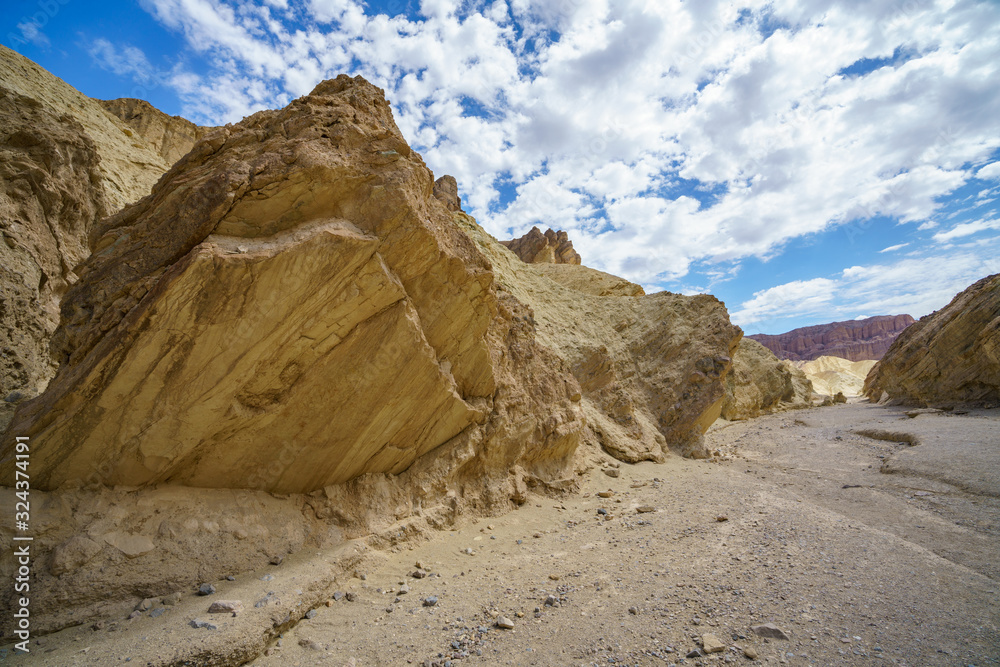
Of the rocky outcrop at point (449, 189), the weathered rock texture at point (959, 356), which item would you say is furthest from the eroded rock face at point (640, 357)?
the rocky outcrop at point (449, 189)

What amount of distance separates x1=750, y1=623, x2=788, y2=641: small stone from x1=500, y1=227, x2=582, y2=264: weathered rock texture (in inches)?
1410

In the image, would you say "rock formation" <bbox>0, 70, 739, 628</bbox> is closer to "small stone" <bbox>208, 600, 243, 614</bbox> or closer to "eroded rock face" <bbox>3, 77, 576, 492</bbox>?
"eroded rock face" <bbox>3, 77, 576, 492</bbox>

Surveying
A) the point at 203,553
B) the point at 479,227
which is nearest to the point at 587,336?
the point at 479,227

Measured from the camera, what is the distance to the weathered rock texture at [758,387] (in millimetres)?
26247

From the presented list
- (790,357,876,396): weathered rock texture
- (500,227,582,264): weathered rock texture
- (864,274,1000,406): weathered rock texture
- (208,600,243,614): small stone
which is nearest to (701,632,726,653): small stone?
(208,600,243,614): small stone

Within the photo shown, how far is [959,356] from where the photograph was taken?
18297mm

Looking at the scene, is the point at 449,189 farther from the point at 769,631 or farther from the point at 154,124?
the point at 769,631

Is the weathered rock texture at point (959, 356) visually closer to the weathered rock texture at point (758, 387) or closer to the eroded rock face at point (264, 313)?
the weathered rock texture at point (758, 387)

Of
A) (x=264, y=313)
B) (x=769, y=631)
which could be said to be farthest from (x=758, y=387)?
(x=264, y=313)

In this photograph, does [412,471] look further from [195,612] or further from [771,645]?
[771,645]

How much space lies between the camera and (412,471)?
6.81 metres

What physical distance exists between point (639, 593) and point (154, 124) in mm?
28802

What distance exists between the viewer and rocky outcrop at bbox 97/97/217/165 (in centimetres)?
2022

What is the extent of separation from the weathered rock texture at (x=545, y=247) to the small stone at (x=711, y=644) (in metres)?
35.9
